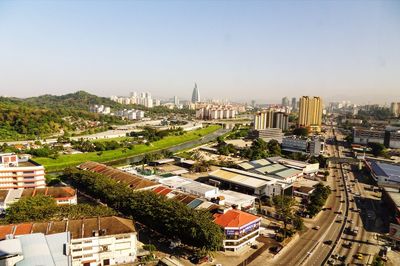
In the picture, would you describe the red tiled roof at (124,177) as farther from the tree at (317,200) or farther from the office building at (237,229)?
the tree at (317,200)

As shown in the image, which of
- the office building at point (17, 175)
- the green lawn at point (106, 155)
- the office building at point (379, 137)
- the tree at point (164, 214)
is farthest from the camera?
the office building at point (379, 137)

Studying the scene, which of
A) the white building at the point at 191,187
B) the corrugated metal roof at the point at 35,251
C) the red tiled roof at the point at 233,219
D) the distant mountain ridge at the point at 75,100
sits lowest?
the white building at the point at 191,187

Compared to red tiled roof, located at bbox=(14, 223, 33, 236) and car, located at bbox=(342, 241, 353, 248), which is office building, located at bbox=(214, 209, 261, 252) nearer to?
car, located at bbox=(342, 241, 353, 248)

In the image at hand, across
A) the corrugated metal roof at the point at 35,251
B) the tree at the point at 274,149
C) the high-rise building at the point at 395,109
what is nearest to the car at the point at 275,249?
the corrugated metal roof at the point at 35,251

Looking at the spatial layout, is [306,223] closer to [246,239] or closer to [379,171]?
[246,239]

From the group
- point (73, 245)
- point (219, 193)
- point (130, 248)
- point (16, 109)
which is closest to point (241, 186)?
point (219, 193)

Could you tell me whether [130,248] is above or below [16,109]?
below

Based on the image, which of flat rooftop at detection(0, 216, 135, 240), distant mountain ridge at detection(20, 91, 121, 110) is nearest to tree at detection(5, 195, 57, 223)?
flat rooftop at detection(0, 216, 135, 240)
